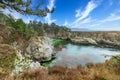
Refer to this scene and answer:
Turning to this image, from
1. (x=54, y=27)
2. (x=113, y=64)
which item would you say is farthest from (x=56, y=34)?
(x=113, y=64)

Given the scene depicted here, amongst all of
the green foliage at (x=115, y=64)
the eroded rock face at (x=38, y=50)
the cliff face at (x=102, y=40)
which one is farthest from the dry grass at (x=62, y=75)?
the cliff face at (x=102, y=40)

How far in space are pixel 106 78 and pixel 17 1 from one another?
182 inches

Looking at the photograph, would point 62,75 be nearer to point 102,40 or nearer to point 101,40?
point 102,40

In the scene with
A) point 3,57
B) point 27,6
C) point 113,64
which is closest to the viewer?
point 3,57

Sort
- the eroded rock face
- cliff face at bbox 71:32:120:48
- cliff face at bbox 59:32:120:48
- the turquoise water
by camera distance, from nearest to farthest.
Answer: the turquoise water < the eroded rock face < cliff face at bbox 59:32:120:48 < cliff face at bbox 71:32:120:48

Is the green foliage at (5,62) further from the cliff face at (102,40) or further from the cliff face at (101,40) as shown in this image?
the cliff face at (102,40)

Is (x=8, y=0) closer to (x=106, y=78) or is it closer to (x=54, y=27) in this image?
(x=106, y=78)

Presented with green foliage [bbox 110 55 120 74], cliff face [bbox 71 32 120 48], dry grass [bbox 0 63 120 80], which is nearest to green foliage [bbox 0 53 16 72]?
dry grass [bbox 0 63 120 80]

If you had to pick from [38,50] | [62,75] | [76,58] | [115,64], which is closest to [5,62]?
[62,75]

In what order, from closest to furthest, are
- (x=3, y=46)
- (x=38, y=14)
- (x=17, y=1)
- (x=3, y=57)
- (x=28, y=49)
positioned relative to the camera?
(x=3, y=57), (x=3, y=46), (x=17, y=1), (x=38, y=14), (x=28, y=49)

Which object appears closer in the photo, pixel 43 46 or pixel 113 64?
pixel 113 64

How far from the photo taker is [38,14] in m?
7.50

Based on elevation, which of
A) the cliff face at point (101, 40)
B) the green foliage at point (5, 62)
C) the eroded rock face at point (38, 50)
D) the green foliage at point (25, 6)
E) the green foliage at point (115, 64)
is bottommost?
the cliff face at point (101, 40)

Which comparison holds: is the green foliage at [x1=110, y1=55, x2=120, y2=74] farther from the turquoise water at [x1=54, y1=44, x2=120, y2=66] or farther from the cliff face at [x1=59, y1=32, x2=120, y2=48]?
the cliff face at [x1=59, y1=32, x2=120, y2=48]
